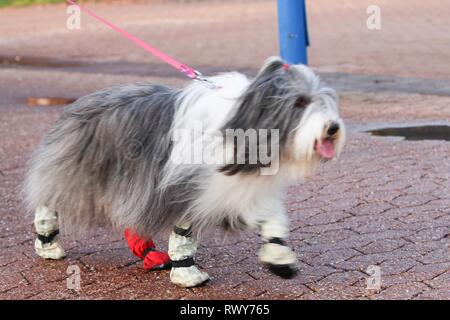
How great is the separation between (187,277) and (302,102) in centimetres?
123

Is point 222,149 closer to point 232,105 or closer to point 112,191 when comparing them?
point 232,105

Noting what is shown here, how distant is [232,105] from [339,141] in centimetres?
58

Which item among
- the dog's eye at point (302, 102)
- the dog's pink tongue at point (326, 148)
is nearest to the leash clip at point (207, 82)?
the dog's eye at point (302, 102)

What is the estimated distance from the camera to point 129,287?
14.9 ft

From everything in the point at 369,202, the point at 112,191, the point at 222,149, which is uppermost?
the point at 222,149

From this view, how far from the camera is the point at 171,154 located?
13.8ft

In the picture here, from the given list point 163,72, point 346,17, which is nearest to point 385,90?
point 163,72

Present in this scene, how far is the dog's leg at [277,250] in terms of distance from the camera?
13.3 feet

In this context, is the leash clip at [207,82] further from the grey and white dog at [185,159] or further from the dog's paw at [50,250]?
the dog's paw at [50,250]

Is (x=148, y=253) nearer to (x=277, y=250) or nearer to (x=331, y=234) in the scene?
(x=277, y=250)

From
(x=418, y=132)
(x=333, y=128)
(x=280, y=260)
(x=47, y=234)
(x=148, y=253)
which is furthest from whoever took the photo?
(x=418, y=132)

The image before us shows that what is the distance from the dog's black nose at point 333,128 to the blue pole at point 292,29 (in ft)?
17.1

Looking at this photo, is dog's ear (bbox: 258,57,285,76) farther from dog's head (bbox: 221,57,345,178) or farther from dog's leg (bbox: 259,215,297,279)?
dog's leg (bbox: 259,215,297,279)

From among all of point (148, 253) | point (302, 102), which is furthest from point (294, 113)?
point (148, 253)
